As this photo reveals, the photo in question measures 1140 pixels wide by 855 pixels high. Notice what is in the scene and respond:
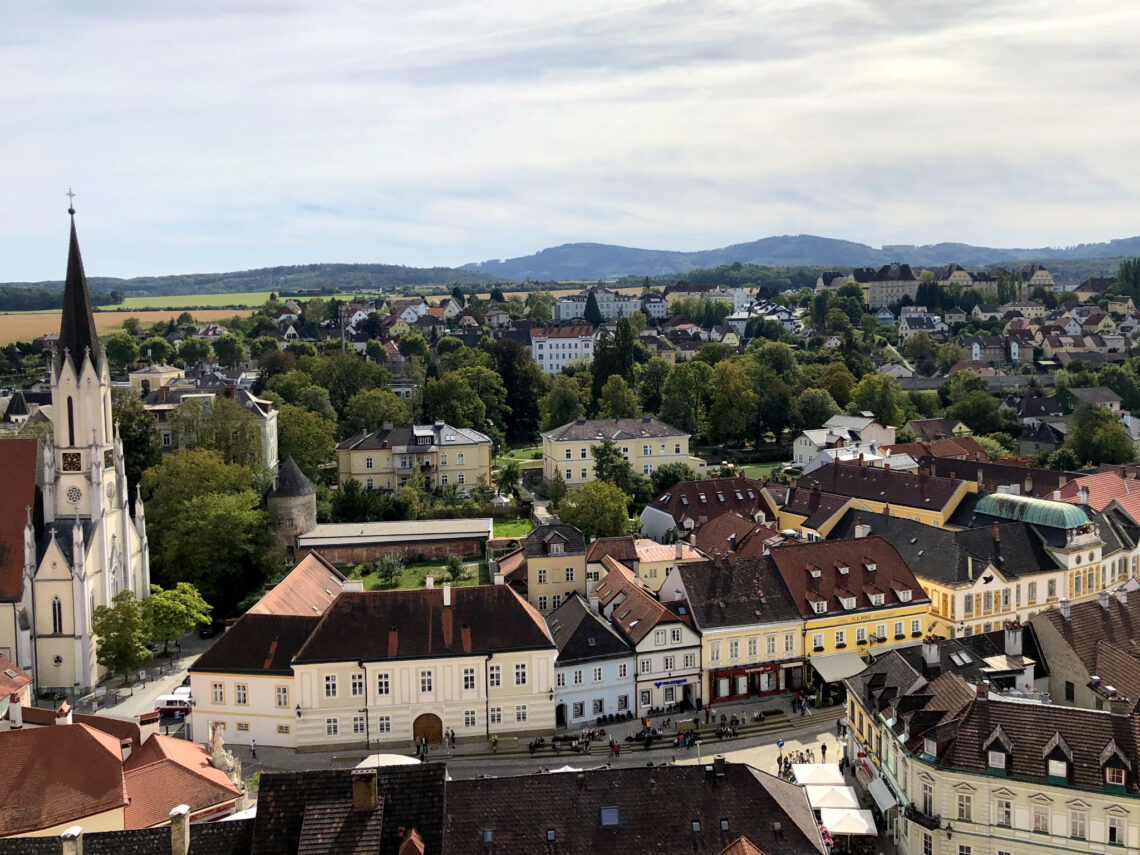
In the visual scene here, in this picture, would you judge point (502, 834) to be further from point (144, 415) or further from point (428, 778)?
point (144, 415)

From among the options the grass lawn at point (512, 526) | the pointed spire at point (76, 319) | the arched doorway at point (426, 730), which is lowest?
the arched doorway at point (426, 730)

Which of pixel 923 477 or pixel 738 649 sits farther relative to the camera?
pixel 923 477

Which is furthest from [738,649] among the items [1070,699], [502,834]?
[502,834]

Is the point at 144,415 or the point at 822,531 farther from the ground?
the point at 144,415

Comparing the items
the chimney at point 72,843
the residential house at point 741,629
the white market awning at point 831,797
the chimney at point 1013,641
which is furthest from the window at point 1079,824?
the chimney at point 72,843

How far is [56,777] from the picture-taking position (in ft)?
102

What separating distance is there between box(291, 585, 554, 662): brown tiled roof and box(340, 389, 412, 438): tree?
48854mm

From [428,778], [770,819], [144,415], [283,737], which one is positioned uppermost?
[144,415]

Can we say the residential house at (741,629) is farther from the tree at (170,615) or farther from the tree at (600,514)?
the tree at (170,615)

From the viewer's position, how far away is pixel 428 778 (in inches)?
1046

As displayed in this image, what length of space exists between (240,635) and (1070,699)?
32430 mm

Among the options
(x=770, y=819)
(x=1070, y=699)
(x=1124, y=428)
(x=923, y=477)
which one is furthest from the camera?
(x=1124, y=428)

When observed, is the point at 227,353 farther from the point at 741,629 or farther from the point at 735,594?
the point at 741,629

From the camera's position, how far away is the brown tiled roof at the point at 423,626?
140ft
